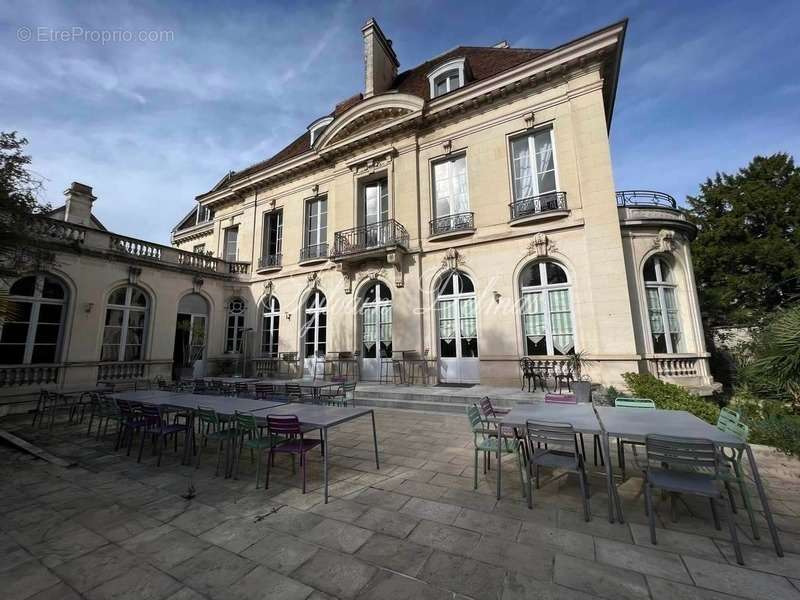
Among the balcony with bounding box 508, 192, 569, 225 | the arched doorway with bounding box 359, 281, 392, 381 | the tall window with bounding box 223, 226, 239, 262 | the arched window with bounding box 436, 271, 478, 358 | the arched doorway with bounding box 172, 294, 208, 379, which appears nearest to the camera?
the balcony with bounding box 508, 192, 569, 225

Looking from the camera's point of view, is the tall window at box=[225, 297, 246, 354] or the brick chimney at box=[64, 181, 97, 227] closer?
the brick chimney at box=[64, 181, 97, 227]

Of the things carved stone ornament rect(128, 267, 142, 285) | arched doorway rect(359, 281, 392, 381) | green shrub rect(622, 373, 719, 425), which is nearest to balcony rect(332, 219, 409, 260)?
arched doorway rect(359, 281, 392, 381)

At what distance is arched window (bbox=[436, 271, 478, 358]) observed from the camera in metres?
9.85

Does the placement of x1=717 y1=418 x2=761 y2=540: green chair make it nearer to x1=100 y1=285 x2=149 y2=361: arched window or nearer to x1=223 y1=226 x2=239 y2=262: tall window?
x1=100 y1=285 x2=149 y2=361: arched window

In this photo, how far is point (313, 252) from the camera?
1316 centimetres

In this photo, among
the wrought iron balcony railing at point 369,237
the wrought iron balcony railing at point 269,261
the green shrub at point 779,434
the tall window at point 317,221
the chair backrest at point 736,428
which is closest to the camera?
the chair backrest at point 736,428

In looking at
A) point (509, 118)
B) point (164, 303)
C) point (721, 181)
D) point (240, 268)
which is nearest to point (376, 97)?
point (509, 118)

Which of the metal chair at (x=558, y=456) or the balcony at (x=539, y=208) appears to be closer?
the metal chair at (x=558, y=456)

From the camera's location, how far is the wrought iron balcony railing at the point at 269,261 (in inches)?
551

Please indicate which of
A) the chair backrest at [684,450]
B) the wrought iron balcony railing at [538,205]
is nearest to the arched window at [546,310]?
the wrought iron balcony railing at [538,205]

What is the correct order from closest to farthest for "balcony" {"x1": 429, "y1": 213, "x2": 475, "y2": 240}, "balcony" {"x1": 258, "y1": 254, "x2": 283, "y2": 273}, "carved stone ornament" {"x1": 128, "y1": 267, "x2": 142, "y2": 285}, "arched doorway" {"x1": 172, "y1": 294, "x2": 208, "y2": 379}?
"balcony" {"x1": 429, "y1": 213, "x2": 475, "y2": 240} < "carved stone ornament" {"x1": 128, "y1": 267, "x2": 142, "y2": 285} < "arched doorway" {"x1": 172, "y1": 294, "x2": 208, "y2": 379} < "balcony" {"x1": 258, "y1": 254, "x2": 283, "y2": 273}

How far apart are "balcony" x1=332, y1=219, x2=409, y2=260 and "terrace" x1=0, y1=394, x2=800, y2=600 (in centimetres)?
751

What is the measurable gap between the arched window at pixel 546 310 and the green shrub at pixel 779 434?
3929 millimetres

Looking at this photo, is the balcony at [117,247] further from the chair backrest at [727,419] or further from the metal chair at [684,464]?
the chair backrest at [727,419]
